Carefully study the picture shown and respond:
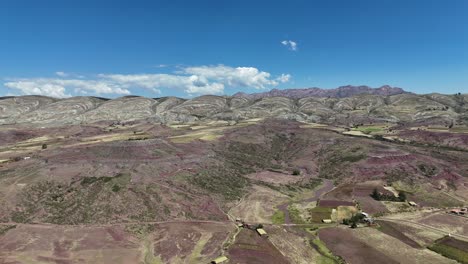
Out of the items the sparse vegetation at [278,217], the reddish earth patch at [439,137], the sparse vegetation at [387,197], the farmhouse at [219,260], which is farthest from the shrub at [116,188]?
the reddish earth patch at [439,137]

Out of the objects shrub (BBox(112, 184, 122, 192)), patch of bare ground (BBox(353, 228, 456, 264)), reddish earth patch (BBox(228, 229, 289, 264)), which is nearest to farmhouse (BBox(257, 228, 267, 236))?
reddish earth patch (BBox(228, 229, 289, 264))

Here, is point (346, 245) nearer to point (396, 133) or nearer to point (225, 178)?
point (225, 178)

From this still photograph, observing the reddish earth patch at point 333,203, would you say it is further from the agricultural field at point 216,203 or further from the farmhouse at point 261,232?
the farmhouse at point 261,232

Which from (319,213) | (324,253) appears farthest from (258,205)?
(324,253)

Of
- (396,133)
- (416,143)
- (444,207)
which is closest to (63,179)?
(444,207)

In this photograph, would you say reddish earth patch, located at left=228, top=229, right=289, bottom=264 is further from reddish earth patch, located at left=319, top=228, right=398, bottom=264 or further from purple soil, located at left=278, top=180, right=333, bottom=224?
purple soil, located at left=278, top=180, right=333, bottom=224
